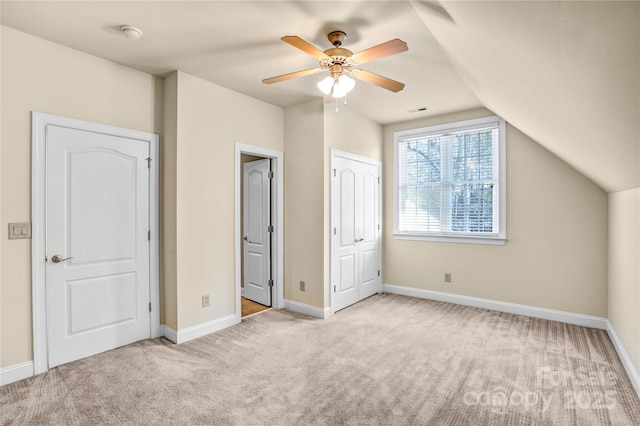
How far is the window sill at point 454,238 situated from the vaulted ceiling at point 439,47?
1447 millimetres

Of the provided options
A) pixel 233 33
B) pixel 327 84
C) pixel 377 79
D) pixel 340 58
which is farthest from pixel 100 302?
pixel 377 79

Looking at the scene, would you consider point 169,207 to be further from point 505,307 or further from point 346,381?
point 505,307

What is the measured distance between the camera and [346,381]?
2.56m

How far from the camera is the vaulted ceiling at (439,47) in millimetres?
1230

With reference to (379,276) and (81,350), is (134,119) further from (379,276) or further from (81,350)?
(379,276)

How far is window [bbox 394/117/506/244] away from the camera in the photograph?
436cm

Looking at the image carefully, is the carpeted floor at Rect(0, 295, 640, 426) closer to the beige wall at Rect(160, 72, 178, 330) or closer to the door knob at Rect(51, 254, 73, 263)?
the beige wall at Rect(160, 72, 178, 330)

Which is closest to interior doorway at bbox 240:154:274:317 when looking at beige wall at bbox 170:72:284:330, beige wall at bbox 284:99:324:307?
beige wall at bbox 284:99:324:307

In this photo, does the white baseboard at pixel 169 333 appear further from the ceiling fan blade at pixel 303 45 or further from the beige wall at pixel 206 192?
the ceiling fan blade at pixel 303 45

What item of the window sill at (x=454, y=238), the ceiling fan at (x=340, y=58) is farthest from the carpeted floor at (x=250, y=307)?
the ceiling fan at (x=340, y=58)

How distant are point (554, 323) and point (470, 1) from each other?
3819 mm

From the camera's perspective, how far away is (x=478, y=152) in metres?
4.49

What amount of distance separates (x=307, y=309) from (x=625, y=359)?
3045 millimetres

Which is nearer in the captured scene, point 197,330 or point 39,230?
point 39,230
